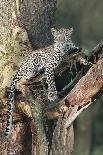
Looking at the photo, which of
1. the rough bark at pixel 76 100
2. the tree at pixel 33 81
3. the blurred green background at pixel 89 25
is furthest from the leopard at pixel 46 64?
the blurred green background at pixel 89 25

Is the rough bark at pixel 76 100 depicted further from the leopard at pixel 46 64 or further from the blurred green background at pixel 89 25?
the blurred green background at pixel 89 25

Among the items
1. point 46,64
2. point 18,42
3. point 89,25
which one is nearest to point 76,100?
point 46,64

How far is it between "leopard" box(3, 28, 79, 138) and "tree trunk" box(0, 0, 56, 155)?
7.0 inches

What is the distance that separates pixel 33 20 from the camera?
11.2 m

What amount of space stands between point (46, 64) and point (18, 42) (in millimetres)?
617

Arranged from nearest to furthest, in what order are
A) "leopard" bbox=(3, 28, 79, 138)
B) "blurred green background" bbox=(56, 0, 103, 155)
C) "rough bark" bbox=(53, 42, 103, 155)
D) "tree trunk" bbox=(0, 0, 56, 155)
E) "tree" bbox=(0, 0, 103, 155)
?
"rough bark" bbox=(53, 42, 103, 155) < "tree" bbox=(0, 0, 103, 155) < "leopard" bbox=(3, 28, 79, 138) < "tree trunk" bbox=(0, 0, 56, 155) < "blurred green background" bbox=(56, 0, 103, 155)

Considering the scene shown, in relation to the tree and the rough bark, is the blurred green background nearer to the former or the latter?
the tree

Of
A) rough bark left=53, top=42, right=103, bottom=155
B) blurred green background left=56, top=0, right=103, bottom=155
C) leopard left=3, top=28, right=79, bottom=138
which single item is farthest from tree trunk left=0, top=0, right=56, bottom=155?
blurred green background left=56, top=0, right=103, bottom=155

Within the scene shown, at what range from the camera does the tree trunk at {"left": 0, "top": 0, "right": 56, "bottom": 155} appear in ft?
34.7

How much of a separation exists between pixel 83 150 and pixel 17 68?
12.7 m

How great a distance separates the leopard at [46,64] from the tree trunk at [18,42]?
0.58ft

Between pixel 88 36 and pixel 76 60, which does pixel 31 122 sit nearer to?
pixel 76 60

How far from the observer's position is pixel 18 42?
10.8 metres

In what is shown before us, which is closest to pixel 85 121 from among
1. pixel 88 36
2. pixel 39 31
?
pixel 88 36
